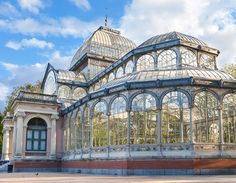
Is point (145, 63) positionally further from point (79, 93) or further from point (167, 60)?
point (79, 93)

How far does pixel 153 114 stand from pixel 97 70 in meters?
19.0

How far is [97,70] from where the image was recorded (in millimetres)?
40031

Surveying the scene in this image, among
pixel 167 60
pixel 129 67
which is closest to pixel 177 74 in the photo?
pixel 167 60

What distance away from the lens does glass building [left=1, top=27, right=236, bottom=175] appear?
68.9 feet

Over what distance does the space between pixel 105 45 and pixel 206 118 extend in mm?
23272

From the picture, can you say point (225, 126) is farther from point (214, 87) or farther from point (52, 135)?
point (52, 135)

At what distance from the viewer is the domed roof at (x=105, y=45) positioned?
41.0 m

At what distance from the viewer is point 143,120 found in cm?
2214

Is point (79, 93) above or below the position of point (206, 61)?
below

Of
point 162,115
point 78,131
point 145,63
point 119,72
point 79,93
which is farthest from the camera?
point 79,93

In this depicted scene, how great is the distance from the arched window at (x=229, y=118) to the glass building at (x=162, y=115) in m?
0.07

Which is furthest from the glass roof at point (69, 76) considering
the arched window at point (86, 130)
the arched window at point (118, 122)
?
the arched window at point (118, 122)

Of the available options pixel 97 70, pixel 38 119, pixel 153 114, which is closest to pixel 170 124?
pixel 153 114

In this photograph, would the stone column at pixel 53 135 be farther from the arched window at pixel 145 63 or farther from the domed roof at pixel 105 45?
the arched window at pixel 145 63
